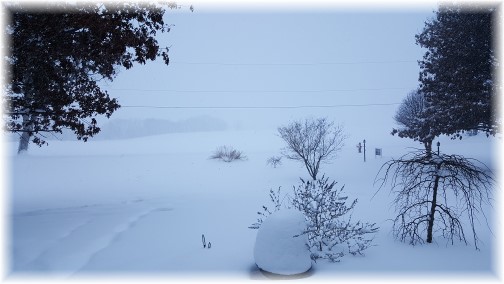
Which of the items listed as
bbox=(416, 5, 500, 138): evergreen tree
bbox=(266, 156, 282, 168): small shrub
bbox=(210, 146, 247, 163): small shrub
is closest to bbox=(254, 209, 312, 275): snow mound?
bbox=(416, 5, 500, 138): evergreen tree

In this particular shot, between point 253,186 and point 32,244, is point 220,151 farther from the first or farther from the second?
point 32,244

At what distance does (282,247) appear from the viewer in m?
4.88

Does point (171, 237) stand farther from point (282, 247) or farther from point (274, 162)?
point (274, 162)

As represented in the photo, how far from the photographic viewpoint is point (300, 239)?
497 cm

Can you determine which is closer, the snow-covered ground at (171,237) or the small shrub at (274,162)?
the snow-covered ground at (171,237)

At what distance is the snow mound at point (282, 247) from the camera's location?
15.7ft

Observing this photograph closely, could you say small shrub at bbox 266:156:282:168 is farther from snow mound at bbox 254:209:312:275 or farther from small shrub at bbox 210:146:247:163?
snow mound at bbox 254:209:312:275

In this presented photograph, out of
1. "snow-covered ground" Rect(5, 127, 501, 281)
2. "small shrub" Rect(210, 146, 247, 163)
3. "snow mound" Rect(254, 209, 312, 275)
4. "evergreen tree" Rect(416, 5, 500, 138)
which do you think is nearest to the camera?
"snow mound" Rect(254, 209, 312, 275)

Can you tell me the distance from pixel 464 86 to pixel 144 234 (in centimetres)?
1436

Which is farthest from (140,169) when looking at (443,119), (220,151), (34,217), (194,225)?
(443,119)

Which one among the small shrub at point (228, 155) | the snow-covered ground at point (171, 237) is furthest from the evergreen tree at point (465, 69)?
the small shrub at point (228, 155)

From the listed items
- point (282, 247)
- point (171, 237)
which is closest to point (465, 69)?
point (282, 247)

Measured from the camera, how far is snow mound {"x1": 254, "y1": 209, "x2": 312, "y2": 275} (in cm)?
479

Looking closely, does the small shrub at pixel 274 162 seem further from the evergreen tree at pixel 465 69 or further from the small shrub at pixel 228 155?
the evergreen tree at pixel 465 69
